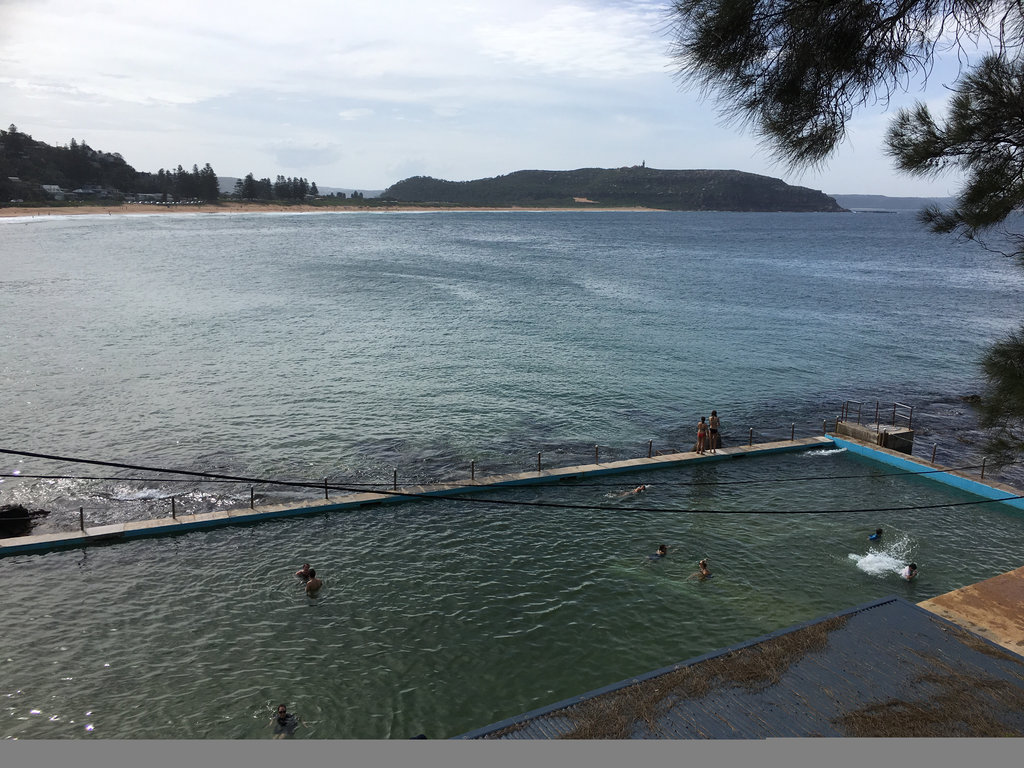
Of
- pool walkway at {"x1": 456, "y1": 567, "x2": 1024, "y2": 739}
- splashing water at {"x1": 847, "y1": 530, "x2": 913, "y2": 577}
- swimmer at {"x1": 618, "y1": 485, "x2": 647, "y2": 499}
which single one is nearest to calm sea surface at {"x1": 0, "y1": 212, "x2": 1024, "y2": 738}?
splashing water at {"x1": 847, "y1": 530, "x2": 913, "y2": 577}

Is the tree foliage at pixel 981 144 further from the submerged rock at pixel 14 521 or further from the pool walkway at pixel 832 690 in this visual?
the submerged rock at pixel 14 521

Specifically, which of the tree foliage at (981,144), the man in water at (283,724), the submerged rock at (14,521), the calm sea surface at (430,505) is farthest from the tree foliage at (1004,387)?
the submerged rock at (14,521)

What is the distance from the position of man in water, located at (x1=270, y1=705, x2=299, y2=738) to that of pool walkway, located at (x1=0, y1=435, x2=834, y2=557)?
4801 mm

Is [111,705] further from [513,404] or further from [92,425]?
[513,404]

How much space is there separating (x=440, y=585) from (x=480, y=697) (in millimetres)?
4236

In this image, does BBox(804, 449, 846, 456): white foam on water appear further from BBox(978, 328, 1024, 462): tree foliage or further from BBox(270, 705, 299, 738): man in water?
BBox(270, 705, 299, 738): man in water

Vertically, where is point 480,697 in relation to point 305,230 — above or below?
below

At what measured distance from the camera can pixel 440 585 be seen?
56.7 feet

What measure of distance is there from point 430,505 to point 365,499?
204cm

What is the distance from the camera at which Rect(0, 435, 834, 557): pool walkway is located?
61.3 feet

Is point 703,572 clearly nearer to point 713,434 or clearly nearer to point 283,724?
point 713,434

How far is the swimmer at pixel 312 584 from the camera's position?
1659 centimetres

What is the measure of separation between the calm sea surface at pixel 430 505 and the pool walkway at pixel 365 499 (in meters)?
0.50

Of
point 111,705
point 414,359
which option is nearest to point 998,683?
point 111,705
